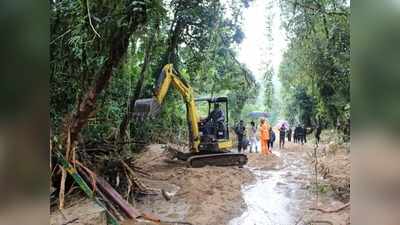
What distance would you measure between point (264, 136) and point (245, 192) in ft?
0.99

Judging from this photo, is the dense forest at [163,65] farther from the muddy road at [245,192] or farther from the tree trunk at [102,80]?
the muddy road at [245,192]

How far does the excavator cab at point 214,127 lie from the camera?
6.70 ft

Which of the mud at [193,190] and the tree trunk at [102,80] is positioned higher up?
the tree trunk at [102,80]

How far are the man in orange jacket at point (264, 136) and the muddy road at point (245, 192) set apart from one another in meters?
0.04

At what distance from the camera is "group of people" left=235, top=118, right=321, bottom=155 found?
198 centimetres

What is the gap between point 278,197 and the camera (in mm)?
2008

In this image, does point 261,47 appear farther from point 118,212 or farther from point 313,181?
point 118,212

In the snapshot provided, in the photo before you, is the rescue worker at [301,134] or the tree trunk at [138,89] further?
the tree trunk at [138,89]

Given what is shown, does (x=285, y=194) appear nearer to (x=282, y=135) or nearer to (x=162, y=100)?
(x=282, y=135)

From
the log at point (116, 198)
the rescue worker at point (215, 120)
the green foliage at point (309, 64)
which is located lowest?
the log at point (116, 198)

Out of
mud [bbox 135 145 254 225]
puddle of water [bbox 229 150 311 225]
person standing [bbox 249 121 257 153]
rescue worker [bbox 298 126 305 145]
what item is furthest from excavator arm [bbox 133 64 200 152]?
rescue worker [bbox 298 126 305 145]

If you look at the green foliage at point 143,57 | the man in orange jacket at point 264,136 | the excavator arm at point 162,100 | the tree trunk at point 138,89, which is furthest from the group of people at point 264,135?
the tree trunk at point 138,89
